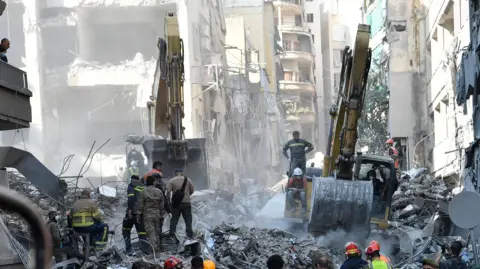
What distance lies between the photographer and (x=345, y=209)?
1577cm

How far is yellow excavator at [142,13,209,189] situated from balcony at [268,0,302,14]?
63395mm

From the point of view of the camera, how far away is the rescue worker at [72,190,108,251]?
14523mm

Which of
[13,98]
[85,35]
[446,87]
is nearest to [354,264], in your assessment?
[13,98]

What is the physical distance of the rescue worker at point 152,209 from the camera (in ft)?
46.2

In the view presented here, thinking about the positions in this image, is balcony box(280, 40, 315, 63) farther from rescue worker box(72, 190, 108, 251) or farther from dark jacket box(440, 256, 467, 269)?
dark jacket box(440, 256, 467, 269)

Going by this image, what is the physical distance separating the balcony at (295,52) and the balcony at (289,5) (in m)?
3.37

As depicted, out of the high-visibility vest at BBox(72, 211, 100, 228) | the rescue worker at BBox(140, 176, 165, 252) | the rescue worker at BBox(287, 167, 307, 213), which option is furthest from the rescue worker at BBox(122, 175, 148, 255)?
the rescue worker at BBox(287, 167, 307, 213)

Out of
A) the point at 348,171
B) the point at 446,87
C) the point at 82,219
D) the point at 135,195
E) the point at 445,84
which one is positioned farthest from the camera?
the point at 445,84

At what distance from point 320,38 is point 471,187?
3268 inches

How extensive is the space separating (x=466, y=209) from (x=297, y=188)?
712 centimetres

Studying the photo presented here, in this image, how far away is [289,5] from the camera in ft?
275

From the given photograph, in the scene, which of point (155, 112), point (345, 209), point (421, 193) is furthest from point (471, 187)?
point (155, 112)

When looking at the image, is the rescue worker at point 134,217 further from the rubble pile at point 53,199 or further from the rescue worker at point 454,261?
the rescue worker at point 454,261

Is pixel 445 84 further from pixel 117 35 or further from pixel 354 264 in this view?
pixel 354 264
